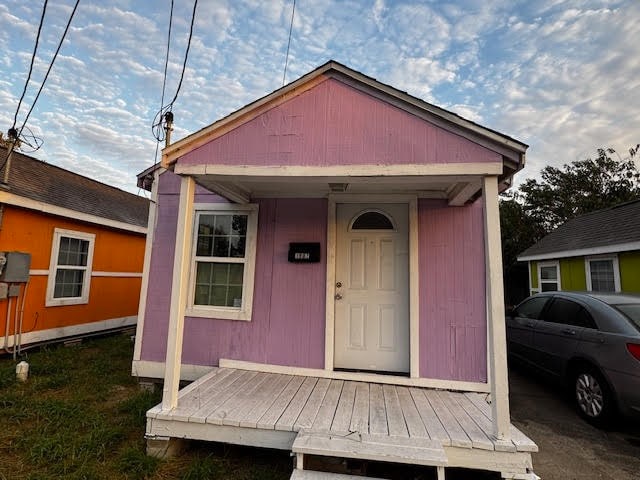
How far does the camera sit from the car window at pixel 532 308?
469cm

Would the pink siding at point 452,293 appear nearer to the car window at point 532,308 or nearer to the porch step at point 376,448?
the porch step at point 376,448

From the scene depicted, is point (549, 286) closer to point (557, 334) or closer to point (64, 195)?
point (557, 334)

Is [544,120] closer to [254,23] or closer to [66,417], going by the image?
[254,23]

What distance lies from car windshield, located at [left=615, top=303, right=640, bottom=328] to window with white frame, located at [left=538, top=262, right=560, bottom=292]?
6.66m

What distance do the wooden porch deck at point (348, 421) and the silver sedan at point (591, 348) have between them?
129cm

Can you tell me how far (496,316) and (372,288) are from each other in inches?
62.2

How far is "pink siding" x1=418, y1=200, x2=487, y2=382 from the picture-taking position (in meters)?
3.42

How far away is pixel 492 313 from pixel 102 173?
20040mm

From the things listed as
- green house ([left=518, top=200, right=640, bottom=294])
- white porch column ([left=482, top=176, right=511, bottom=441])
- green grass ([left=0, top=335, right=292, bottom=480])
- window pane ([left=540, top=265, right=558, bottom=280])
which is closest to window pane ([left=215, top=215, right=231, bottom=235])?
green grass ([left=0, top=335, right=292, bottom=480])

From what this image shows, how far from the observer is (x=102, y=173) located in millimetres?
16859

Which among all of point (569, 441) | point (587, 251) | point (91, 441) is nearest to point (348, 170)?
point (91, 441)

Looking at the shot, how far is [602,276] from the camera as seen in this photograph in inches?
302

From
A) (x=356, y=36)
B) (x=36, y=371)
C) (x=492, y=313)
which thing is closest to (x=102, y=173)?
(x=36, y=371)

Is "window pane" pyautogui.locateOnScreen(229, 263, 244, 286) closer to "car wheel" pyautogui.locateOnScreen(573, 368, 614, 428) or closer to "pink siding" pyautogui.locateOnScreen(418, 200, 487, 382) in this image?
"pink siding" pyautogui.locateOnScreen(418, 200, 487, 382)
